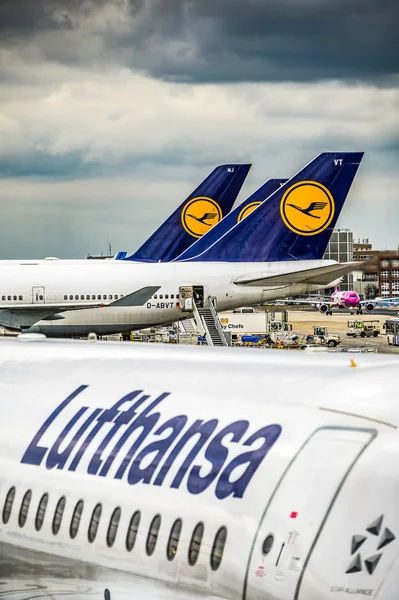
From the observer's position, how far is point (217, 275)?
52.3m

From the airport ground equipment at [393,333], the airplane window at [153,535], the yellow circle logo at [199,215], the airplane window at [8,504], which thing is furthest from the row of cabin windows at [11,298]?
the airplane window at [153,535]

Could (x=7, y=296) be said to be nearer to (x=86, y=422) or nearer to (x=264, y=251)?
(x=264, y=251)

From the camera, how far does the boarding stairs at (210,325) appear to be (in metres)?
47.2

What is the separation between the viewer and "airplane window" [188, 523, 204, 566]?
7.45 m

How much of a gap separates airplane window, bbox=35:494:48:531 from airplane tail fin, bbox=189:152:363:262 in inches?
1734

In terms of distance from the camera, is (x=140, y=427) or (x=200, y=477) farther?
(x=140, y=427)

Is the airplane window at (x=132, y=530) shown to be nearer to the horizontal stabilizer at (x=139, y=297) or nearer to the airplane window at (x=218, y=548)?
the airplane window at (x=218, y=548)

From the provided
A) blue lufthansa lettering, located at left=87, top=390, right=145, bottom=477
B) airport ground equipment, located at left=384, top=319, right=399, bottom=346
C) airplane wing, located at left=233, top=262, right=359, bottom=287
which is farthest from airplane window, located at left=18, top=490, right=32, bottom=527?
airport ground equipment, located at left=384, top=319, right=399, bottom=346

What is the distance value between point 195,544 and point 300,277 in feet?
147

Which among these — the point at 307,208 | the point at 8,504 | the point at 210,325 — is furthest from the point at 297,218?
the point at 8,504

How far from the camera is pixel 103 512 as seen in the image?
27.9 ft

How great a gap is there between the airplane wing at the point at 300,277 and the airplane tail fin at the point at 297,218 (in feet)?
4.57

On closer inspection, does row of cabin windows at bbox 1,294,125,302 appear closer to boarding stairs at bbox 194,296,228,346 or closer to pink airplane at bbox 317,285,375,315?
boarding stairs at bbox 194,296,228,346

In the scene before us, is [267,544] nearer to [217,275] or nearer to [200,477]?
[200,477]
